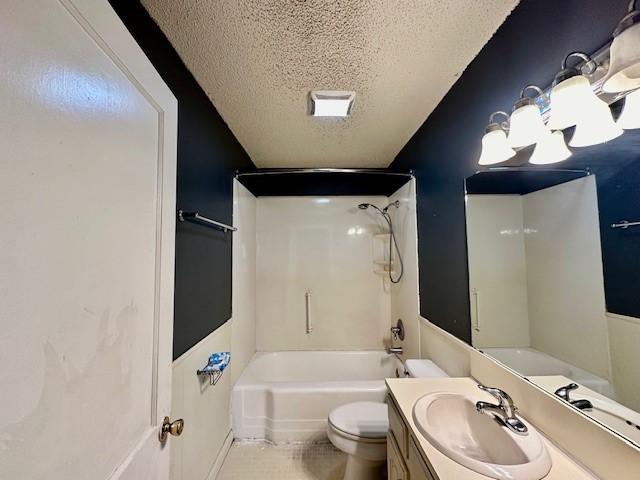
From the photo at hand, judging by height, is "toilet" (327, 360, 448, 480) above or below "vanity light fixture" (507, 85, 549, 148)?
below

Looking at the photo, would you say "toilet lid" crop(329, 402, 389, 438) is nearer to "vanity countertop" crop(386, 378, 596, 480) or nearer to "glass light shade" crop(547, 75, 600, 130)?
"vanity countertop" crop(386, 378, 596, 480)

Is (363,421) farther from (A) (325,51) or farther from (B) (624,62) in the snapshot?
(A) (325,51)

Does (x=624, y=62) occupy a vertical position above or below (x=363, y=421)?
above

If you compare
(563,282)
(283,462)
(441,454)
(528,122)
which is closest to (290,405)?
(283,462)

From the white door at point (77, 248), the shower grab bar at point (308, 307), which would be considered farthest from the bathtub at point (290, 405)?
the white door at point (77, 248)

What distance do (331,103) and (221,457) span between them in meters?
2.49

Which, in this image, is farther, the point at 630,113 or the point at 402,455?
the point at 402,455

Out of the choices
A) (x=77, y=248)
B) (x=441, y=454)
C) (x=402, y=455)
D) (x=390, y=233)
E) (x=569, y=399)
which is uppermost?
(x=390, y=233)

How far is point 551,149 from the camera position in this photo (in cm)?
101

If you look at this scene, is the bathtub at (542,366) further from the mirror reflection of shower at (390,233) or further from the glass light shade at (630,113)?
the mirror reflection of shower at (390,233)

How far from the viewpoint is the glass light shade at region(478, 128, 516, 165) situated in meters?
1.16

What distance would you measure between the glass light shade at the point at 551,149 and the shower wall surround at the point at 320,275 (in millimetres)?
2105

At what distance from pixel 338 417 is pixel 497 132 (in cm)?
184

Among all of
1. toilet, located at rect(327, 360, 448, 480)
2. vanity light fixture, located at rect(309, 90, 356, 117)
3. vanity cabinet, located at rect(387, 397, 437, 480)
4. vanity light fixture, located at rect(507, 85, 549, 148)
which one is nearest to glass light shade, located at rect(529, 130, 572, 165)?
vanity light fixture, located at rect(507, 85, 549, 148)
